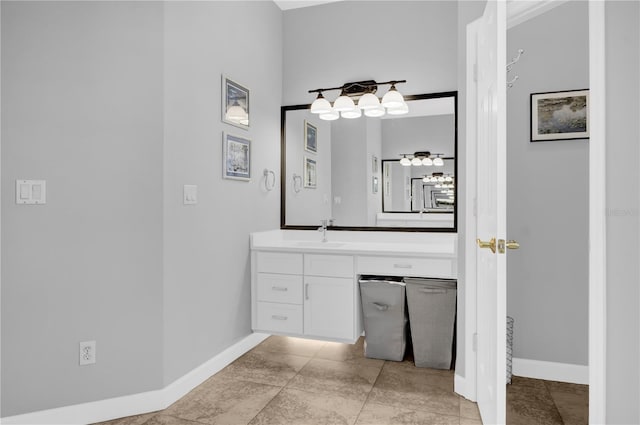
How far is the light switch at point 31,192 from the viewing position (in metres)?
1.85

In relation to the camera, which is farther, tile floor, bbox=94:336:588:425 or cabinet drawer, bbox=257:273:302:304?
cabinet drawer, bbox=257:273:302:304

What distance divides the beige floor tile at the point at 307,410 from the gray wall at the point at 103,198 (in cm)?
57

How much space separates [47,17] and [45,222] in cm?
98

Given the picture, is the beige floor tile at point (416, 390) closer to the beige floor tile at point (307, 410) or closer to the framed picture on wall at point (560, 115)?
the beige floor tile at point (307, 410)

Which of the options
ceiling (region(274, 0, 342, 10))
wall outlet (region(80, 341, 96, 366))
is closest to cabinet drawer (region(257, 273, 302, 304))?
wall outlet (region(80, 341, 96, 366))

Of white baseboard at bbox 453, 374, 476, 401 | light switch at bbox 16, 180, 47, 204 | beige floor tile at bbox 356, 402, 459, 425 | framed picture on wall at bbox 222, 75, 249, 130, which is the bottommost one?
beige floor tile at bbox 356, 402, 459, 425

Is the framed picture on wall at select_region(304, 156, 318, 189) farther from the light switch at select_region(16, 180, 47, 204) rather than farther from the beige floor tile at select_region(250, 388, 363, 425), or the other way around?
the light switch at select_region(16, 180, 47, 204)

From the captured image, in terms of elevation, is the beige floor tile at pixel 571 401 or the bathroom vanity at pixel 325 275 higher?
the bathroom vanity at pixel 325 275

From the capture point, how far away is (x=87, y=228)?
6.55 feet

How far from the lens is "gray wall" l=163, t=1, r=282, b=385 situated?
2211 mm

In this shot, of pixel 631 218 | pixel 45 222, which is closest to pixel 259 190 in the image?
pixel 45 222

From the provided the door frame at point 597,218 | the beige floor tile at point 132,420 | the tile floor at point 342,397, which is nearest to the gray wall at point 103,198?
the beige floor tile at point 132,420

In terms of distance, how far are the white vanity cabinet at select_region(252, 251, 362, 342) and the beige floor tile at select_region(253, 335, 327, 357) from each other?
0.56ft

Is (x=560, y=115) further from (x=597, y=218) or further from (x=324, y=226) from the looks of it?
(x=324, y=226)
